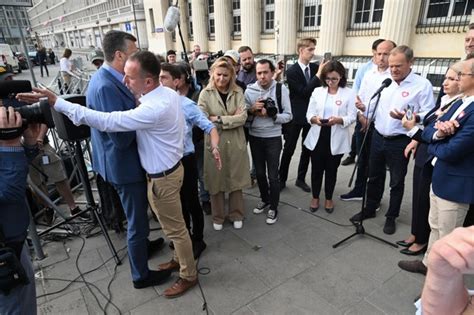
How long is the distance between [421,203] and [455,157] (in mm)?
891

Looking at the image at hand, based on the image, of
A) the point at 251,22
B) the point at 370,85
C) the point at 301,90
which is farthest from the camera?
the point at 251,22

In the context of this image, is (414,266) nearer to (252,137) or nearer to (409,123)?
(409,123)

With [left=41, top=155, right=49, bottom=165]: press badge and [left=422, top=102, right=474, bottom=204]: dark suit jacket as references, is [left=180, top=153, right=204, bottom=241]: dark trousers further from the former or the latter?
[left=422, top=102, right=474, bottom=204]: dark suit jacket

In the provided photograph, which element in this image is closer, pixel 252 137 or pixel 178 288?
pixel 178 288

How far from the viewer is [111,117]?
1845 mm

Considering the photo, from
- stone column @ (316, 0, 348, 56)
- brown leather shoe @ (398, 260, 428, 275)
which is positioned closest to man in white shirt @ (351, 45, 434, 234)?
brown leather shoe @ (398, 260, 428, 275)

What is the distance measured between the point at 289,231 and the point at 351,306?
1.15m

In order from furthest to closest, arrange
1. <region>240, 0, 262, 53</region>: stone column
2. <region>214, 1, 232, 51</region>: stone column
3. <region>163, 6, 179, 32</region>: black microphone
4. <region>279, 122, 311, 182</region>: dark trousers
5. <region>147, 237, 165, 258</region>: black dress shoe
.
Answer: <region>214, 1, 232, 51</region>: stone column < <region>240, 0, 262, 53</region>: stone column < <region>163, 6, 179, 32</region>: black microphone < <region>279, 122, 311, 182</region>: dark trousers < <region>147, 237, 165, 258</region>: black dress shoe

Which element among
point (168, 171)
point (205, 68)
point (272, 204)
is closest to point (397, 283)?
point (272, 204)

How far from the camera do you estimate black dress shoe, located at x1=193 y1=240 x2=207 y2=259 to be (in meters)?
3.00

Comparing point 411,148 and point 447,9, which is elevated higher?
point 447,9

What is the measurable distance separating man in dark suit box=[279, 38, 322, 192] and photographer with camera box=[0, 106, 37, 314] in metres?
3.27

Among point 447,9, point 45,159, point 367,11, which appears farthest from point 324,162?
point 367,11

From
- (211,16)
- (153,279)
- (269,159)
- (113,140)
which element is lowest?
(153,279)
